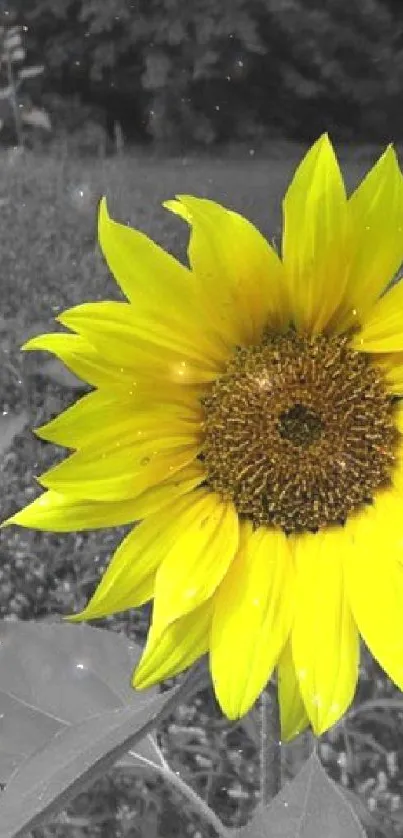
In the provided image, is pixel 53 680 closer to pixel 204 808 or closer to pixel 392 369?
pixel 204 808

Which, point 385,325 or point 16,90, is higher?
point 385,325

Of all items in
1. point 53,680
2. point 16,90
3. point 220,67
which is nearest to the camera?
point 53,680

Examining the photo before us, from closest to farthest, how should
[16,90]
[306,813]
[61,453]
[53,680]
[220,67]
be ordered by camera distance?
1. [306,813]
2. [53,680]
3. [61,453]
4. [16,90]
5. [220,67]

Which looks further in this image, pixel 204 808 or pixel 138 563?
pixel 204 808

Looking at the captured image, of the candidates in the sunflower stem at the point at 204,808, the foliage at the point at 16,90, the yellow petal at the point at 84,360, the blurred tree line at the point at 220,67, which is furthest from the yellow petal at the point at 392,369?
the blurred tree line at the point at 220,67

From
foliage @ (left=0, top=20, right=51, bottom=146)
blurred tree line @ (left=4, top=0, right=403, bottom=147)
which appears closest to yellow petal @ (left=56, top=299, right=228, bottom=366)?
foliage @ (left=0, top=20, right=51, bottom=146)

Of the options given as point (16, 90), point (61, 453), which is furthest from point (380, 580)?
point (16, 90)

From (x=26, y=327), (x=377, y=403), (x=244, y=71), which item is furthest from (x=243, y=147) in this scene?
(x=377, y=403)

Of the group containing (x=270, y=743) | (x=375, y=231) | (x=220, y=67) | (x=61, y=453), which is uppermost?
(x=375, y=231)

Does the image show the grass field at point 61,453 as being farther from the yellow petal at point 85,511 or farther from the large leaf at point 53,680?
the yellow petal at point 85,511
